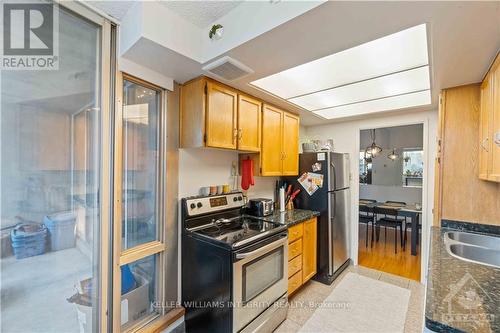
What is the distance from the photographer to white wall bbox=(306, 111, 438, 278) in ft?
9.14

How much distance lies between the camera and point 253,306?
1777 millimetres

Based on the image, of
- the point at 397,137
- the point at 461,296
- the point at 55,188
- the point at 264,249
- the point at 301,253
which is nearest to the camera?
the point at 461,296

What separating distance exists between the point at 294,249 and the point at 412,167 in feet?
15.2

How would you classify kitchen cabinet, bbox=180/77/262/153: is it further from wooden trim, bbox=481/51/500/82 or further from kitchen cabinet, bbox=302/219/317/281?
wooden trim, bbox=481/51/500/82

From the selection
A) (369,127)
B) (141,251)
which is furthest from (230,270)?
(369,127)

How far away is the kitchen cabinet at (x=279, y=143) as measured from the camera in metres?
2.50

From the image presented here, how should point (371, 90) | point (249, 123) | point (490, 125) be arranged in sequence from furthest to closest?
1. point (249, 123)
2. point (371, 90)
3. point (490, 125)

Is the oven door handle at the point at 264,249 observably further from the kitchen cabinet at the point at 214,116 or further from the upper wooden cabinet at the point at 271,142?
the kitchen cabinet at the point at 214,116

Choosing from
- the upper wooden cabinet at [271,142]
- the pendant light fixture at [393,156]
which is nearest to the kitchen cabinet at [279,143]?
the upper wooden cabinet at [271,142]

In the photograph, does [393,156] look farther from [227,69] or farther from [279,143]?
[227,69]

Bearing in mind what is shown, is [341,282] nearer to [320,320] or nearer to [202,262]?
[320,320]

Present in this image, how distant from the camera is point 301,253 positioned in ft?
8.35

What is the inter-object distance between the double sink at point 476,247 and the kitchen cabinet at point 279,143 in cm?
159

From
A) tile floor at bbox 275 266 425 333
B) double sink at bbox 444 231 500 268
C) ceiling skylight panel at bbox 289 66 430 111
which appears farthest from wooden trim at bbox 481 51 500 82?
tile floor at bbox 275 266 425 333
